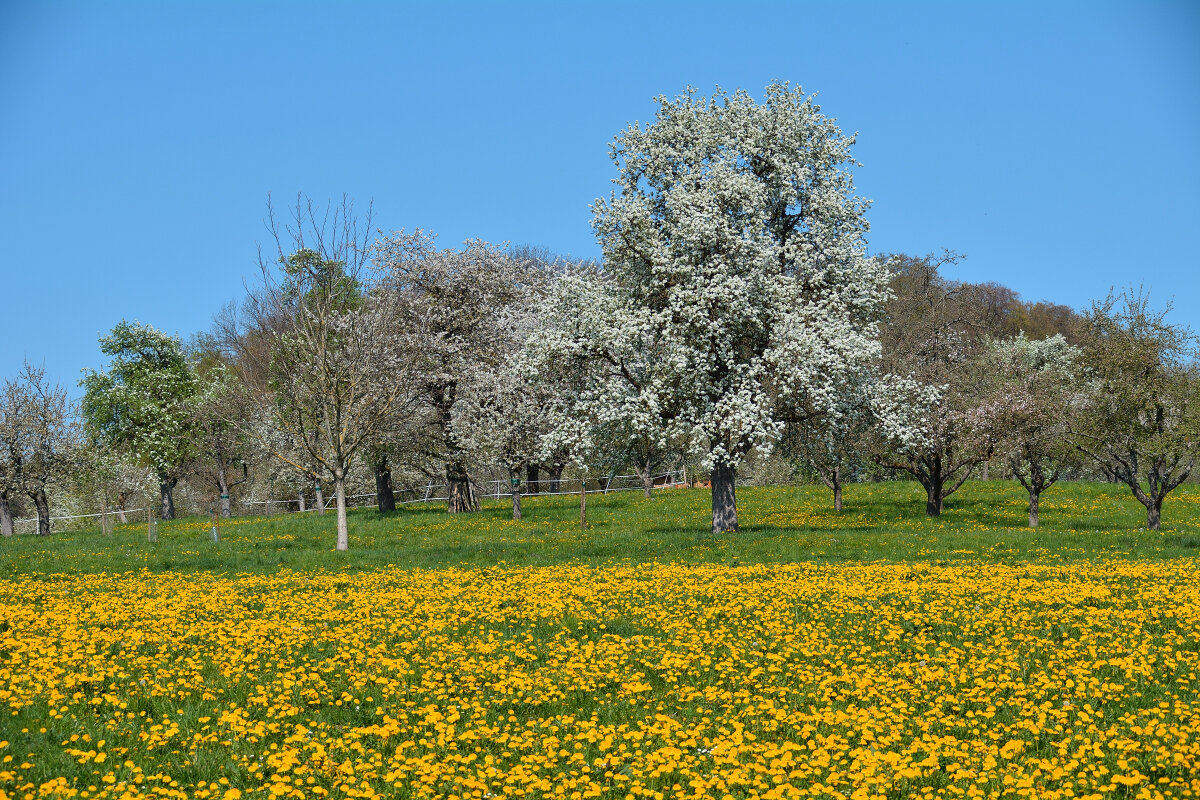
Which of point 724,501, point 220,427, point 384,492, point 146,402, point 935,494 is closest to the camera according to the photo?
point 724,501

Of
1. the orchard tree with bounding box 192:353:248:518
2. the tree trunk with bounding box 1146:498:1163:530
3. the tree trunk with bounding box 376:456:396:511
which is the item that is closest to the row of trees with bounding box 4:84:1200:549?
the tree trunk with bounding box 1146:498:1163:530

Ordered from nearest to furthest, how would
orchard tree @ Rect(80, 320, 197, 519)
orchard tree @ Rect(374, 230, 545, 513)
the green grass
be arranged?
1. the green grass
2. orchard tree @ Rect(374, 230, 545, 513)
3. orchard tree @ Rect(80, 320, 197, 519)

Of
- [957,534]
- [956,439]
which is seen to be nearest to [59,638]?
[957,534]

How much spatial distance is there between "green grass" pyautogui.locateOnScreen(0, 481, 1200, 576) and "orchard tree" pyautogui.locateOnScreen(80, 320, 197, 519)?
13.2 m

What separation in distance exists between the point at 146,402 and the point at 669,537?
42.6 metres

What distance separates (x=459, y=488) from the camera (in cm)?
4659

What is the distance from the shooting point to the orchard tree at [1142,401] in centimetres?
3225

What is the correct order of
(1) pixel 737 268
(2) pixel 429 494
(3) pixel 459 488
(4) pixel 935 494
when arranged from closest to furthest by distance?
1. (1) pixel 737 268
2. (4) pixel 935 494
3. (3) pixel 459 488
4. (2) pixel 429 494

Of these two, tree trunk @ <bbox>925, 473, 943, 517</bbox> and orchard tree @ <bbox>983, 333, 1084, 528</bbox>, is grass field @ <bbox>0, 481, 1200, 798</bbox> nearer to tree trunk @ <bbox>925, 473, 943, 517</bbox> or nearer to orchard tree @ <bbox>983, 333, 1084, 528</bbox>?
orchard tree @ <bbox>983, 333, 1084, 528</bbox>

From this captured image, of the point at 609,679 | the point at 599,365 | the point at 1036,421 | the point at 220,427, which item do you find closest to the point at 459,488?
the point at 599,365

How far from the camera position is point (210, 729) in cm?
1023

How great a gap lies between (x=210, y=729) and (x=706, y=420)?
68.5 feet

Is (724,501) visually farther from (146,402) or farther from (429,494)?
(146,402)

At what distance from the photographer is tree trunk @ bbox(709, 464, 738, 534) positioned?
32469 mm
